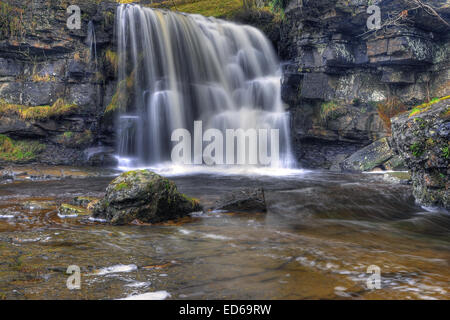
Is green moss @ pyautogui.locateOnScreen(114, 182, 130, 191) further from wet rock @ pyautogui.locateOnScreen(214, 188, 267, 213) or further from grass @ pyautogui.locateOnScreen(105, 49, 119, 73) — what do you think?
grass @ pyautogui.locateOnScreen(105, 49, 119, 73)

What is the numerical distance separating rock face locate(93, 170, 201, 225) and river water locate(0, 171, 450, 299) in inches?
11.0

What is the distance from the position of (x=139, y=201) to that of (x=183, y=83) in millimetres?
10658

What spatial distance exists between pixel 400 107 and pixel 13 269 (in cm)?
1380

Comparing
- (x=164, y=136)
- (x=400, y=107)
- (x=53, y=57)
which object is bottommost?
(x=164, y=136)

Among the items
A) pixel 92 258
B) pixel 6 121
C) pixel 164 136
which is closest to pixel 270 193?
pixel 92 258

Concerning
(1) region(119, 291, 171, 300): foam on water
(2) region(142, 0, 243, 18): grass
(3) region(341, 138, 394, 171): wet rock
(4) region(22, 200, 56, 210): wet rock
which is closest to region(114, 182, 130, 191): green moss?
(4) region(22, 200, 56, 210): wet rock

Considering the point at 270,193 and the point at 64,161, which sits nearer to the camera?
the point at 270,193

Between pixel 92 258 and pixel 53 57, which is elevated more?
pixel 53 57

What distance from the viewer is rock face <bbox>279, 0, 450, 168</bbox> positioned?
11.8 metres

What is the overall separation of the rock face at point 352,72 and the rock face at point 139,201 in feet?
33.0

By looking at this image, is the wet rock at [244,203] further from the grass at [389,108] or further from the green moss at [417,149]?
the grass at [389,108]
